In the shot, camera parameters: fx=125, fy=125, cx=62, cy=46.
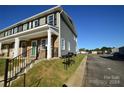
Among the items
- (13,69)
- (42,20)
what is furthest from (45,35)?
(13,69)

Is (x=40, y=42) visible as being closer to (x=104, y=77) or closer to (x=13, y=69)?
(x=13, y=69)

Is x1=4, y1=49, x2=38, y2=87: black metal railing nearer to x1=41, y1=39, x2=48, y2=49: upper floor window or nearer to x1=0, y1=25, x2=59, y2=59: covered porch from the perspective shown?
x1=0, y1=25, x2=59, y2=59: covered porch

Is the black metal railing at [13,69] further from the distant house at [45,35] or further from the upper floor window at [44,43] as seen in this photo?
the upper floor window at [44,43]

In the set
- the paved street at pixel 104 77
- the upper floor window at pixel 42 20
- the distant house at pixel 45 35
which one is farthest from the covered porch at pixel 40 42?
the paved street at pixel 104 77

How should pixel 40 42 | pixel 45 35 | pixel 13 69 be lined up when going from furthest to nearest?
A: pixel 40 42
pixel 45 35
pixel 13 69

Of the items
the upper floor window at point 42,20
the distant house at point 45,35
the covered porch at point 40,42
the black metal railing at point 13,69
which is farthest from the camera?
the upper floor window at point 42,20

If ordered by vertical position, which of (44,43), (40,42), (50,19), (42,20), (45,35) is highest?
(42,20)

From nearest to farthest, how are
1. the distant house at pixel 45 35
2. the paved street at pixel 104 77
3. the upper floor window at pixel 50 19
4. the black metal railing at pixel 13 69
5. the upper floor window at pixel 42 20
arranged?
1. the black metal railing at pixel 13 69
2. the paved street at pixel 104 77
3. the distant house at pixel 45 35
4. the upper floor window at pixel 50 19
5. the upper floor window at pixel 42 20

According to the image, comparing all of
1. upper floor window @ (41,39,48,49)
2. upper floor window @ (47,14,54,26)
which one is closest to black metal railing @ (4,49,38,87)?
upper floor window @ (41,39,48,49)

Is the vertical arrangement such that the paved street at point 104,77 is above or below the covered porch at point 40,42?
below

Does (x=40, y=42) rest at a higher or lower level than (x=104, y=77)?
higher
